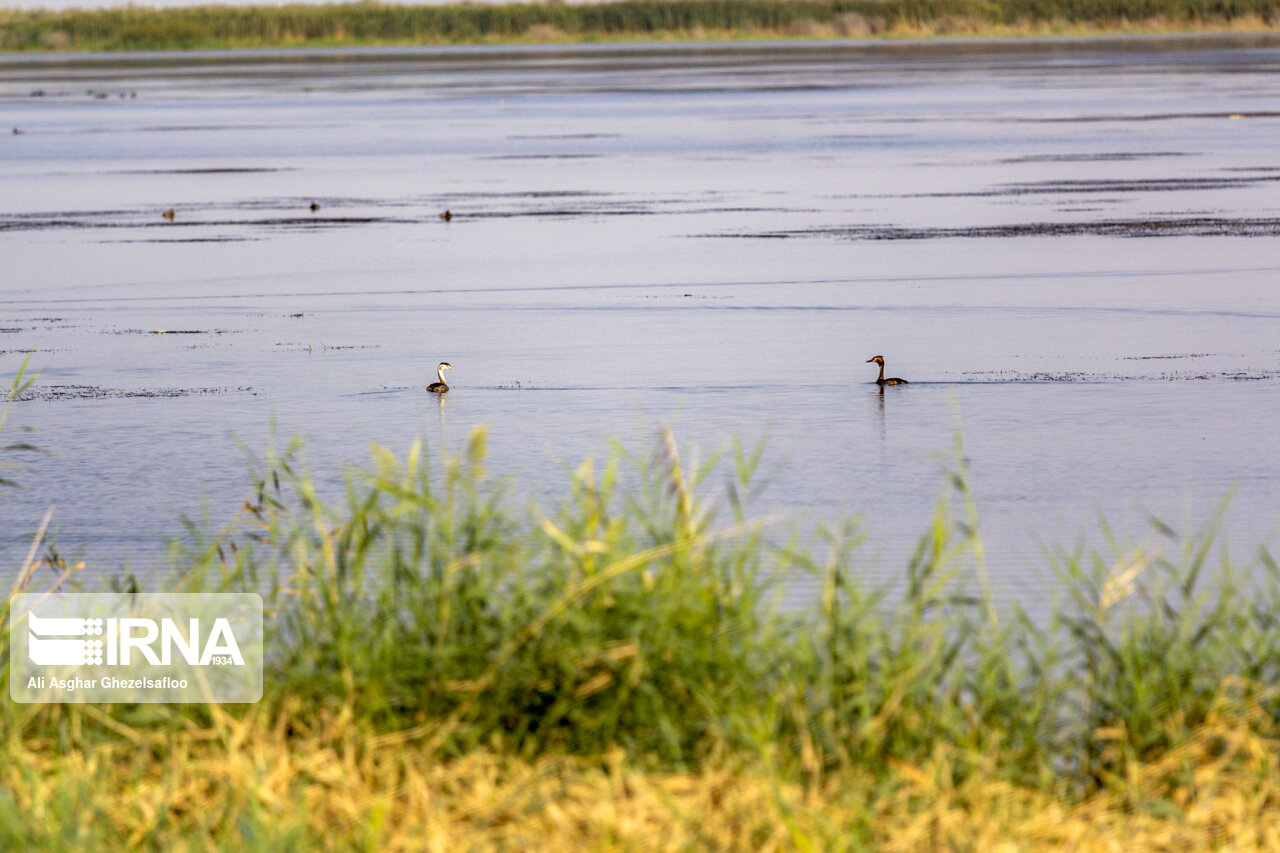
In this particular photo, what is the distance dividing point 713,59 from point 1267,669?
276 feet

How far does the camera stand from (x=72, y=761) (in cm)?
539

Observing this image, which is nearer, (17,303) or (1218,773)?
(1218,773)

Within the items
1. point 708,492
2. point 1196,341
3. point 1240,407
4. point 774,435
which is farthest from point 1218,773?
point 1196,341

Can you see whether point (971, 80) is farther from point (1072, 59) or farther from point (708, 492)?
point (708, 492)

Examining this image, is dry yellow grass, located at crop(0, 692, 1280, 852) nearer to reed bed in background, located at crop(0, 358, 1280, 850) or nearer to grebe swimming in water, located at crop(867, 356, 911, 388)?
reed bed in background, located at crop(0, 358, 1280, 850)

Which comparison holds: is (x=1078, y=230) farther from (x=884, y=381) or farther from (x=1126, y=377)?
(x=884, y=381)

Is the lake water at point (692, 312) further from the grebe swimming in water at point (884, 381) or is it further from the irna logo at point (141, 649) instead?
the irna logo at point (141, 649)

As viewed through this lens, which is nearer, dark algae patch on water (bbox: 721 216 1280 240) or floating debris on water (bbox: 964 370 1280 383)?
floating debris on water (bbox: 964 370 1280 383)

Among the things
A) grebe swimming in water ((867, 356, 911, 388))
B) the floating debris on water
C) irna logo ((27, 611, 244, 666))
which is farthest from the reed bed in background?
the floating debris on water

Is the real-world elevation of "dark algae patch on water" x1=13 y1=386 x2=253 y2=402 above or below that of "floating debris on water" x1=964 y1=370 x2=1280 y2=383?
above

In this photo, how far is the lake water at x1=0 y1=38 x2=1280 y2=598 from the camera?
1051 centimetres

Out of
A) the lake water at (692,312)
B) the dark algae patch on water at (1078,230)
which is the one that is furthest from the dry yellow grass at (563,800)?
the dark algae patch on water at (1078,230)

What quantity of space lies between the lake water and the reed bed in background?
4.14 ft

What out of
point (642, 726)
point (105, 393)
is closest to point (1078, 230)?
point (105, 393)
